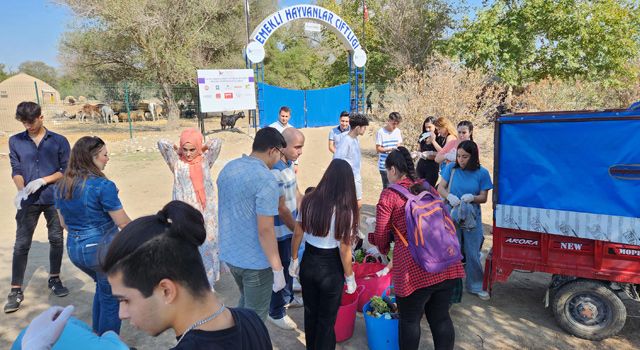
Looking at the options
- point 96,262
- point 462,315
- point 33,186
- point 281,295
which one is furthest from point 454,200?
point 33,186

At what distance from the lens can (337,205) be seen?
2793 mm

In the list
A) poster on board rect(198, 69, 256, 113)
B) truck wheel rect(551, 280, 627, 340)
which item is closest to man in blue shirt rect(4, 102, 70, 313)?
truck wheel rect(551, 280, 627, 340)

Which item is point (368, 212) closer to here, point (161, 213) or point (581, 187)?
point (581, 187)

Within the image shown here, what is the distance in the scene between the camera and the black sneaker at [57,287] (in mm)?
4473

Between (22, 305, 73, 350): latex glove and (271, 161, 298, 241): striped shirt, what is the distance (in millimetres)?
2416

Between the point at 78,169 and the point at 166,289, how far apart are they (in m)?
2.12

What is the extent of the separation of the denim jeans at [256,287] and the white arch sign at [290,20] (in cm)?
1048

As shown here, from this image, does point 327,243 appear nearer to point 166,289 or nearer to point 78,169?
point 166,289

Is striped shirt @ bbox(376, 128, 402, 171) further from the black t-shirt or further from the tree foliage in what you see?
the tree foliage

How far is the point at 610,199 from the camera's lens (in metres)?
3.10

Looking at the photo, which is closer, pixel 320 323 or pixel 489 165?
pixel 320 323

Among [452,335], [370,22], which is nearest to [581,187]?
[452,335]

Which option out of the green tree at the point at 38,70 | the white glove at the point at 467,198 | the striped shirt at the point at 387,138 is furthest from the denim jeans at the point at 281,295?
the green tree at the point at 38,70

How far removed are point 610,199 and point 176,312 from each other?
3204mm
